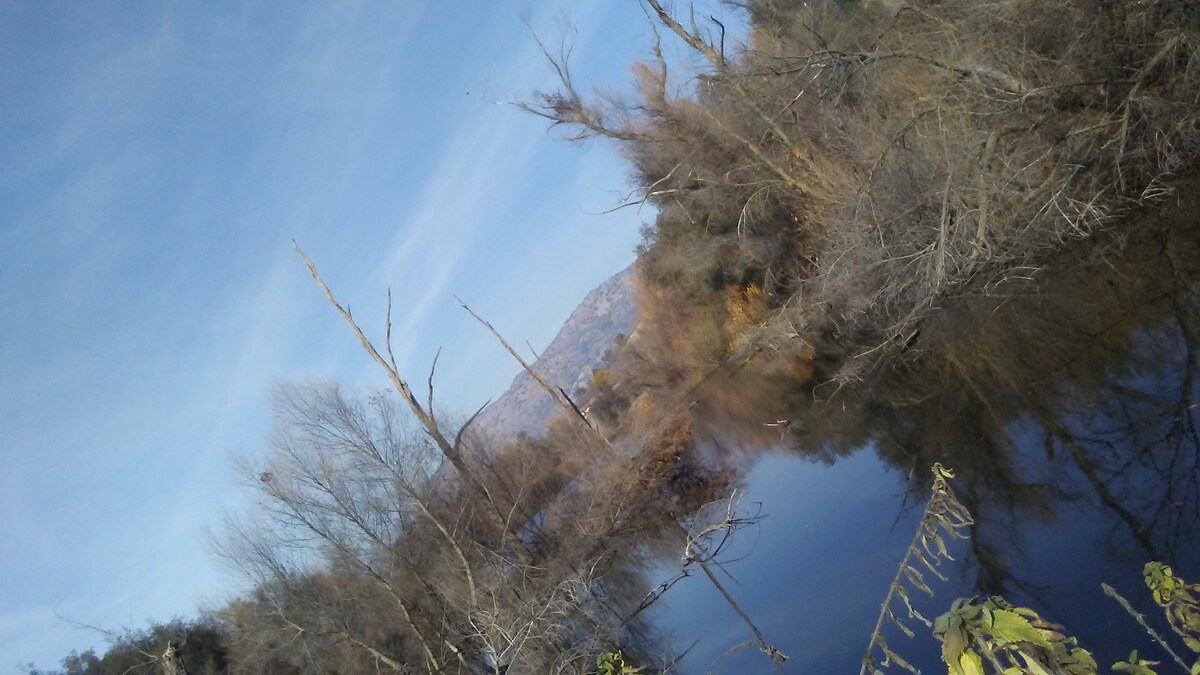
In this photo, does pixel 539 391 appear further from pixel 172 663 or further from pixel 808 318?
pixel 172 663

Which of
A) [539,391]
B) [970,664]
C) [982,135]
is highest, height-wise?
[539,391]

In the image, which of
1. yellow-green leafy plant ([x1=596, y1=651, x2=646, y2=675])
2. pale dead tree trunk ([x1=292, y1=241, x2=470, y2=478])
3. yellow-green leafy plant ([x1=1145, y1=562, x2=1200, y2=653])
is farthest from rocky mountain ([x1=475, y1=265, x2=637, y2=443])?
yellow-green leafy plant ([x1=1145, y1=562, x2=1200, y2=653])

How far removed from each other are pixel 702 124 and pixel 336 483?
13.9 metres

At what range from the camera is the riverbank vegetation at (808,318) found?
964 centimetres

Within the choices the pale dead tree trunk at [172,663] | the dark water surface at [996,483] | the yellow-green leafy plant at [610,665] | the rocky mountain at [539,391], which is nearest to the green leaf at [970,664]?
the yellow-green leafy plant at [610,665]

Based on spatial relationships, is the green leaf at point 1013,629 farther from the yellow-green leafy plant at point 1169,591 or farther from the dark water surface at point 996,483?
the dark water surface at point 996,483

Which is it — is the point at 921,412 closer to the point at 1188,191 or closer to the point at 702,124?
the point at 1188,191

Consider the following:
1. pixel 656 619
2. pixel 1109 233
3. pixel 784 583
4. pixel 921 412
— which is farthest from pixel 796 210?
pixel 784 583

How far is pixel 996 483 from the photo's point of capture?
7.30 m

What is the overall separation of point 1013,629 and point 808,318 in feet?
63.5

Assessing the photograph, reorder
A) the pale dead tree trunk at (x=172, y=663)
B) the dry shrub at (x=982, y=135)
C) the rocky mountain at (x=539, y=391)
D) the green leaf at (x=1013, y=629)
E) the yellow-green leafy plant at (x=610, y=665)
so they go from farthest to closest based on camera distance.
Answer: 1. the rocky mountain at (x=539, y=391)
2. the dry shrub at (x=982, y=135)
3. the pale dead tree trunk at (x=172, y=663)
4. the yellow-green leafy plant at (x=610, y=665)
5. the green leaf at (x=1013, y=629)

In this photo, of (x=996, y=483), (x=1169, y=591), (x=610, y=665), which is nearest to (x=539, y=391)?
(x=996, y=483)

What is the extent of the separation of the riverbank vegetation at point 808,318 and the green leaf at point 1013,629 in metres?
1.24

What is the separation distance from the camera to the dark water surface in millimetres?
5414
